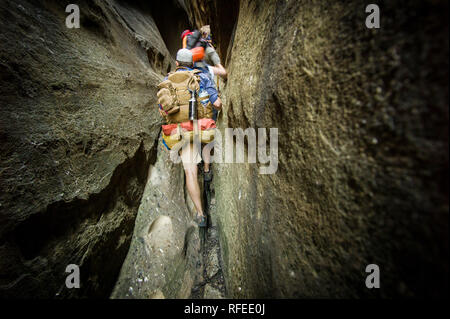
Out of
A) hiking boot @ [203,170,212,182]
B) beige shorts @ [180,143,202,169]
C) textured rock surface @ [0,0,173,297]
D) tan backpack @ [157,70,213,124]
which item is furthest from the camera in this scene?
hiking boot @ [203,170,212,182]

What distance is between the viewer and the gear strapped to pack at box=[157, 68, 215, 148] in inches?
80.2

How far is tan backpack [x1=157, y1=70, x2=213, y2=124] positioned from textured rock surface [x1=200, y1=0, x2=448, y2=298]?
139 cm

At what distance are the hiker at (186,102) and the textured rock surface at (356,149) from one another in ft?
4.47

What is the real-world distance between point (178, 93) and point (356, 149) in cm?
210

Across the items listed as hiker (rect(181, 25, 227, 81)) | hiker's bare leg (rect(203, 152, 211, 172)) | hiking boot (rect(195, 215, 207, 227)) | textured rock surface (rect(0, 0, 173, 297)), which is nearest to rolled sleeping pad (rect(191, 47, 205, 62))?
hiker (rect(181, 25, 227, 81))

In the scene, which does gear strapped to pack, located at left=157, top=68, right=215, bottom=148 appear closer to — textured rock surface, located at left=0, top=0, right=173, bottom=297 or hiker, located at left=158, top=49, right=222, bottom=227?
hiker, located at left=158, top=49, right=222, bottom=227

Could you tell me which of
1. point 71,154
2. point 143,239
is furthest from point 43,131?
point 143,239

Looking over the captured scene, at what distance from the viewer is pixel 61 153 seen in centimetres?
133

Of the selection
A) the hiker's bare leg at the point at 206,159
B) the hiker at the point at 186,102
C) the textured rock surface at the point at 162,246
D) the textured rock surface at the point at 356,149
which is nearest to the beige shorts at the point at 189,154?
the hiker at the point at 186,102

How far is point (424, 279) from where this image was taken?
347 mm

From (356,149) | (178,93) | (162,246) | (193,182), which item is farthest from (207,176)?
(356,149)

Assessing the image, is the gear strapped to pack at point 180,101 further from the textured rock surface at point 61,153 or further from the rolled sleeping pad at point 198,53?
the textured rock surface at point 61,153
